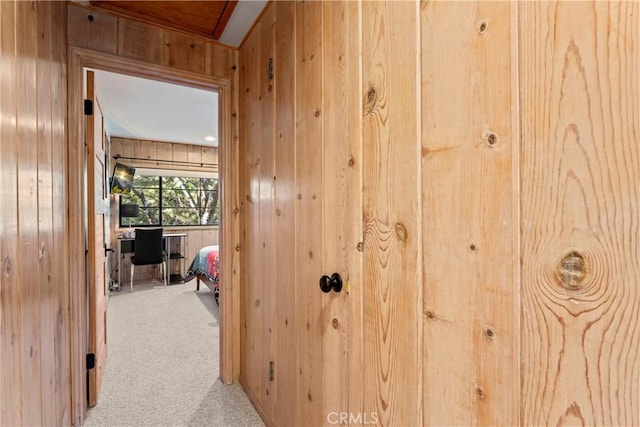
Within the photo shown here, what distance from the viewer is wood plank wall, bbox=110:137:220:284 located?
496 cm

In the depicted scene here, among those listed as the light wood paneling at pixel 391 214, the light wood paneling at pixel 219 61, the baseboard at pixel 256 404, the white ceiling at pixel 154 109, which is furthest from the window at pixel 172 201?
the light wood paneling at pixel 391 214

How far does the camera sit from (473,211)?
0.64 meters

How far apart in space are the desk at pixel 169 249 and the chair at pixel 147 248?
0.22m

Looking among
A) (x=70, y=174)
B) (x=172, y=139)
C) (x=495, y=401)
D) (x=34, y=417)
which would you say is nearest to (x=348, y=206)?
(x=495, y=401)

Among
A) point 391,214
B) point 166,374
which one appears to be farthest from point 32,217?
point 166,374

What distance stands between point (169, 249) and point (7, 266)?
Answer: 4858mm

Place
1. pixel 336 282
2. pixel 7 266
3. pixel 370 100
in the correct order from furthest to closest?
1. pixel 336 282
2. pixel 370 100
3. pixel 7 266

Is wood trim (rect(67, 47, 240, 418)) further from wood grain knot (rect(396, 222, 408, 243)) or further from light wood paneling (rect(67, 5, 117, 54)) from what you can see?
wood grain knot (rect(396, 222, 408, 243))

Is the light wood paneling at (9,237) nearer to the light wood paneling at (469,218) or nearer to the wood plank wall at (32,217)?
the wood plank wall at (32,217)

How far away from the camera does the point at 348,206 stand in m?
1.01

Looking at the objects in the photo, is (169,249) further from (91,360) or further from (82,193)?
(82,193)

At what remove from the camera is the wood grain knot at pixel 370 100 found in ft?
2.93

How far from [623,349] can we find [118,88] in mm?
3933

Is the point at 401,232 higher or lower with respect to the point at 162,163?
lower
